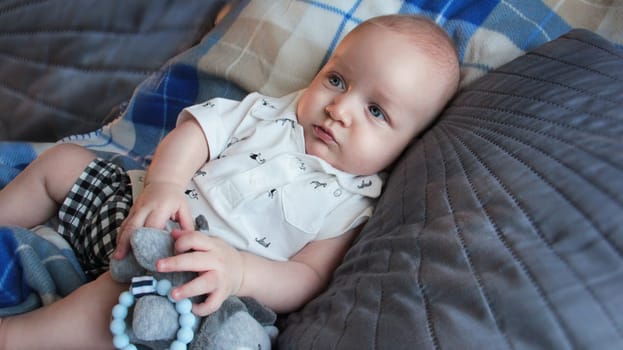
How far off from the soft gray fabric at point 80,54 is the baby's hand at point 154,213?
606 mm

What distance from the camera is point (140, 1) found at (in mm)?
1359

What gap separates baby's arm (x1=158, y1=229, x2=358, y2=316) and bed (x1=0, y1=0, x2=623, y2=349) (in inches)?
1.9

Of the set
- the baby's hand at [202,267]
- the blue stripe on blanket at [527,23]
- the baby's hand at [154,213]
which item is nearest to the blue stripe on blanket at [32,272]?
the baby's hand at [154,213]

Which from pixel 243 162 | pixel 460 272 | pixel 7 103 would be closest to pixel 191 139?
pixel 243 162

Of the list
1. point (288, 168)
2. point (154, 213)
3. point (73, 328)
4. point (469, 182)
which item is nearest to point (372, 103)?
point (288, 168)

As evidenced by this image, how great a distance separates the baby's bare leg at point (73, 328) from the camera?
0.70m

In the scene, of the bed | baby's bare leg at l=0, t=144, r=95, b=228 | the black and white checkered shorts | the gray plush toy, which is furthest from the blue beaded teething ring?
baby's bare leg at l=0, t=144, r=95, b=228

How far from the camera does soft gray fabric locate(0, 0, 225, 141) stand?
4.42 ft

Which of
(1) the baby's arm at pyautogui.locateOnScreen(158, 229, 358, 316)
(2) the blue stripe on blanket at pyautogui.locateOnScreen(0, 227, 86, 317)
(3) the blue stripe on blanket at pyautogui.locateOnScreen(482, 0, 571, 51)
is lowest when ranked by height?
(2) the blue stripe on blanket at pyautogui.locateOnScreen(0, 227, 86, 317)

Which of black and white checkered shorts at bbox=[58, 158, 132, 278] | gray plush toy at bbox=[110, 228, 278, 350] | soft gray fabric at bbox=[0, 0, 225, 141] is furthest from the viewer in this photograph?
soft gray fabric at bbox=[0, 0, 225, 141]

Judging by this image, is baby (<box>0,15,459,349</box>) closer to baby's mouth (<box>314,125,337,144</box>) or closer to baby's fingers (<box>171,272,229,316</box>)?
baby's mouth (<box>314,125,337,144</box>)

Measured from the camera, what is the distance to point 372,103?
0.93m

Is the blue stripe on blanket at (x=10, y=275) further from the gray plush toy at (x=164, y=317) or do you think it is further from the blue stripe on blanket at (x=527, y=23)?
the blue stripe on blanket at (x=527, y=23)

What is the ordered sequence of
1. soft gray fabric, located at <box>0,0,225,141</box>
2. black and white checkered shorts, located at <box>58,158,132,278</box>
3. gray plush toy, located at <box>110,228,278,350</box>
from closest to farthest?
gray plush toy, located at <box>110,228,278,350</box> → black and white checkered shorts, located at <box>58,158,132,278</box> → soft gray fabric, located at <box>0,0,225,141</box>
